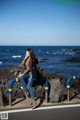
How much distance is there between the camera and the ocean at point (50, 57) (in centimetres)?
722

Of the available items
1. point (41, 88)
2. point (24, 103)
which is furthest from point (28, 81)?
point (41, 88)

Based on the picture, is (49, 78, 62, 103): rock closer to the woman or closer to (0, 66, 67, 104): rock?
(0, 66, 67, 104): rock

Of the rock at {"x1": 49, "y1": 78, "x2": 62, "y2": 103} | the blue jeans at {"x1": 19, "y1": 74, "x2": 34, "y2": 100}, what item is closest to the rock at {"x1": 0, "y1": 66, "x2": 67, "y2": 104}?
the rock at {"x1": 49, "y1": 78, "x2": 62, "y2": 103}

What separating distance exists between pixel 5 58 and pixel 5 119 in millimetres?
2141

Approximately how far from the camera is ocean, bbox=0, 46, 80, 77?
7219 mm

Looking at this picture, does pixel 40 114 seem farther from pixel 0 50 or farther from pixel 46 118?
pixel 0 50

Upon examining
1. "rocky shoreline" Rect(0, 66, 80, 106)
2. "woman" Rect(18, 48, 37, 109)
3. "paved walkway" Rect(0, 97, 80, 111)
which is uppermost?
"woman" Rect(18, 48, 37, 109)

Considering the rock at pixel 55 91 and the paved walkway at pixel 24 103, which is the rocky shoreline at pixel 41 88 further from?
the paved walkway at pixel 24 103

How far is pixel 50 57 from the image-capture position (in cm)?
843

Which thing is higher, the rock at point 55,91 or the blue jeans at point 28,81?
the blue jeans at point 28,81

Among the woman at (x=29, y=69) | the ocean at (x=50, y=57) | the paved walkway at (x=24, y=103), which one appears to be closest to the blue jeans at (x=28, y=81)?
the woman at (x=29, y=69)

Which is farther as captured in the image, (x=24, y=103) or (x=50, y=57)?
(x=50, y=57)

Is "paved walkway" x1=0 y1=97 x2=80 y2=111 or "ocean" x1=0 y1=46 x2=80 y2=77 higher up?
"ocean" x1=0 y1=46 x2=80 y2=77

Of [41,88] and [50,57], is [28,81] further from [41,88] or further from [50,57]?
[50,57]
